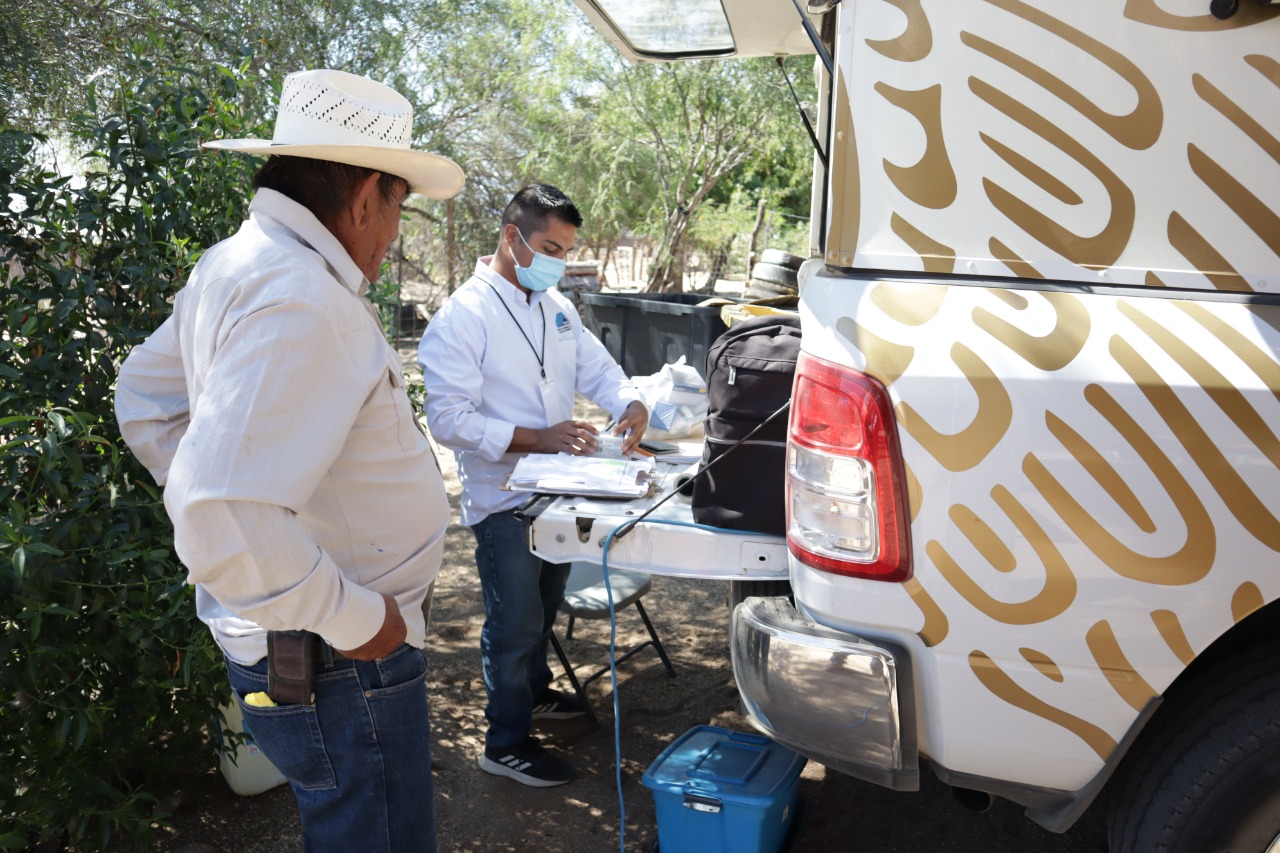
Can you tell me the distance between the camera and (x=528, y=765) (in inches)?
144

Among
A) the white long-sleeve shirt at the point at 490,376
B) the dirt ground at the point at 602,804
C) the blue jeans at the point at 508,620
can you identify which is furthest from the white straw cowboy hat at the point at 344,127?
the dirt ground at the point at 602,804

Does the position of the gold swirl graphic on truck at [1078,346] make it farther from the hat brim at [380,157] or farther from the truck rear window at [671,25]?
the truck rear window at [671,25]

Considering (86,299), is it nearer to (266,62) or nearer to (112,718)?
(112,718)

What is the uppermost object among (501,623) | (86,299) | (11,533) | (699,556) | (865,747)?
(86,299)

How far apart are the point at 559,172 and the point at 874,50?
10.3 m

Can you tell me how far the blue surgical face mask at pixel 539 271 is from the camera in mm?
3705

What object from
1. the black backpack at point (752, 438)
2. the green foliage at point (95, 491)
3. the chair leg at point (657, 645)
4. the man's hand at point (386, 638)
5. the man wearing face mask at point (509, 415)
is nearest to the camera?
the man's hand at point (386, 638)

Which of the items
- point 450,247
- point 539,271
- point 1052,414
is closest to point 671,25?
point 539,271

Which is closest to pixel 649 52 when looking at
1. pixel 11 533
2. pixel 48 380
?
pixel 48 380

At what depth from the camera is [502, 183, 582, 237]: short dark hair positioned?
12.3ft

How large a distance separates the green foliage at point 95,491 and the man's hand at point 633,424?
58.8 inches

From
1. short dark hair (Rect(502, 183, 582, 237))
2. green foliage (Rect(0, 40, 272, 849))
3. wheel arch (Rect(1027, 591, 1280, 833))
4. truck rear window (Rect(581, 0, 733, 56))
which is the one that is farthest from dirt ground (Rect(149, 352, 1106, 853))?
truck rear window (Rect(581, 0, 733, 56))

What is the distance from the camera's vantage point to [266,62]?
Result: 711 centimetres

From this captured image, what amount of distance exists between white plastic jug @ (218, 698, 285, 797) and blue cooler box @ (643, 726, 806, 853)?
130cm
